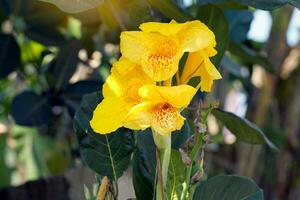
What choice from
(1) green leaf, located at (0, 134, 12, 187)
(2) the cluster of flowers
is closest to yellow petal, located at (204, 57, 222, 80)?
(2) the cluster of flowers

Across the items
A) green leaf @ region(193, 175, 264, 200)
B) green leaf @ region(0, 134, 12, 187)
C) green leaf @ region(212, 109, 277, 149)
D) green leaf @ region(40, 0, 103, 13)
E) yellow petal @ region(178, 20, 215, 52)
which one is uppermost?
yellow petal @ region(178, 20, 215, 52)

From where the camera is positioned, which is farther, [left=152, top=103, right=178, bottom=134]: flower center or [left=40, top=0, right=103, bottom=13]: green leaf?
[left=40, top=0, right=103, bottom=13]: green leaf

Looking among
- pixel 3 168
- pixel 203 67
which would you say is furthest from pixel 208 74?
pixel 3 168

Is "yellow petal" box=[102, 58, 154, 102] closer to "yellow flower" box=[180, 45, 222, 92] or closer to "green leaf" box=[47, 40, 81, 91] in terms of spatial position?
"yellow flower" box=[180, 45, 222, 92]

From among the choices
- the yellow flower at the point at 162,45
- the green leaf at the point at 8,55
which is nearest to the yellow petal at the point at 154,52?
the yellow flower at the point at 162,45

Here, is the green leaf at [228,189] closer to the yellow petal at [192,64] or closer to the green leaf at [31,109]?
the yellow petal at [192,64]

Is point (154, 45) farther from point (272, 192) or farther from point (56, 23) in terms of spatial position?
point (272, 192)

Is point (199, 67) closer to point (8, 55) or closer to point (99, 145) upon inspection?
point (99, 145)
